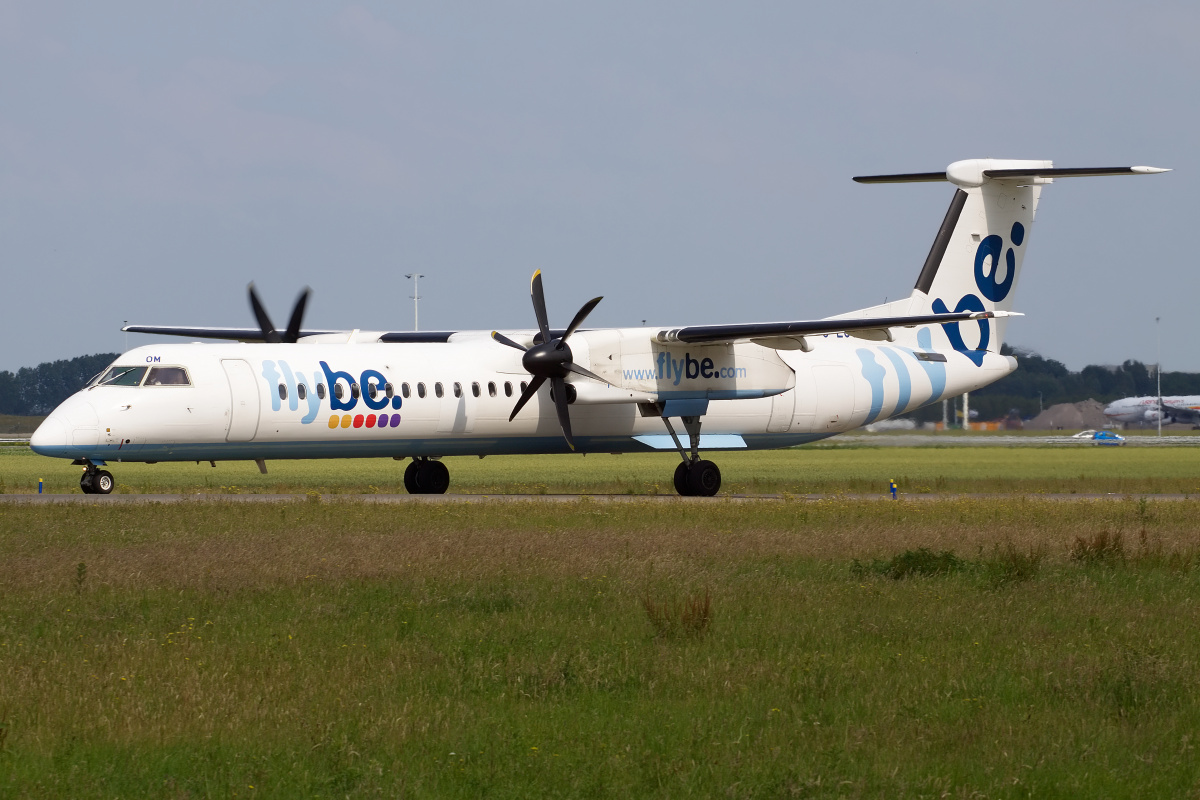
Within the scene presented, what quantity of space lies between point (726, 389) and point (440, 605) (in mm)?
18478

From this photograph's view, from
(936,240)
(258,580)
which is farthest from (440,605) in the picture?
(936,240)

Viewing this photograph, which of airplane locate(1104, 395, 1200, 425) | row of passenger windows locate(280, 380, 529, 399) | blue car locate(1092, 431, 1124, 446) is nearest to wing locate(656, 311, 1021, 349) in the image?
row of passenger windows locate(280, 380, 529, 399)

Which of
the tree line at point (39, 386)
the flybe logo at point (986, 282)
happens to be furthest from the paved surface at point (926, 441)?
the tree line at point (39, 386)

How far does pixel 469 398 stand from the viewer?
29453 mm

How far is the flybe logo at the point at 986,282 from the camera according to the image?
34.4 m

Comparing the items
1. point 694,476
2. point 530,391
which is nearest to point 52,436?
point 530,391

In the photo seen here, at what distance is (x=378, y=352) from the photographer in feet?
95.7

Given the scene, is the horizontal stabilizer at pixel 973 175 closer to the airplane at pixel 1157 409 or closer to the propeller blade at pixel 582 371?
the propeller blade at pixel 582 371

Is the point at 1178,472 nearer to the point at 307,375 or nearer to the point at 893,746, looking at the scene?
the point at 307,375

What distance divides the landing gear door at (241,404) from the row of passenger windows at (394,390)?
0.62 meters

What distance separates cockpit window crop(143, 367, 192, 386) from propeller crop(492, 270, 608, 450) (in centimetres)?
718

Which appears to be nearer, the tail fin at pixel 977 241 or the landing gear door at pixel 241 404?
the landing gear door at pixel 241 404

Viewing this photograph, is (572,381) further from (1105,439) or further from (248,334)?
(1105,439)

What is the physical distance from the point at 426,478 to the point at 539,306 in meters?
5.14
